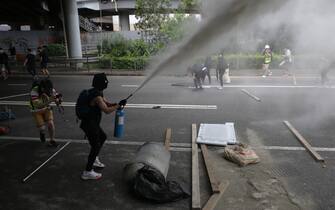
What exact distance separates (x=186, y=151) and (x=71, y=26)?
18.6m

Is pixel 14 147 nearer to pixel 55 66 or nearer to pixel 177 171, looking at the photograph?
pixel 177 171

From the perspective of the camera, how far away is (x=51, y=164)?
6488 millimetres

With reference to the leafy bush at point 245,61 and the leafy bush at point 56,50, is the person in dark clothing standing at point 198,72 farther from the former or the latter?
the leafy bush at point 56,50

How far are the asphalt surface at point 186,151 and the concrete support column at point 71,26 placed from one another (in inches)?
423

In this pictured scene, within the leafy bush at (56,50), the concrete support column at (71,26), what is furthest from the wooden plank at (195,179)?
the leafy bush at (56,50)

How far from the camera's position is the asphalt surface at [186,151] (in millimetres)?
5148

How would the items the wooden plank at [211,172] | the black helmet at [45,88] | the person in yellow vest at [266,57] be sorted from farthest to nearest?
the person in yellow vest at [266,57]
the black helmet at [45,88]
the wooden plank at [211,172]

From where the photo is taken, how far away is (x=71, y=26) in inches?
907

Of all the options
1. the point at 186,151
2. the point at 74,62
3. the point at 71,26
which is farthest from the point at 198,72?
the point at 71,26

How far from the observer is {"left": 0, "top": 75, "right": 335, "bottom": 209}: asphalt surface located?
5148 mm

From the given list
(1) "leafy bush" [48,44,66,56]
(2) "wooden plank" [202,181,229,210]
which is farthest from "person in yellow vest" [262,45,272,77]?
(1) "leafy bush" [48,44,66,56]

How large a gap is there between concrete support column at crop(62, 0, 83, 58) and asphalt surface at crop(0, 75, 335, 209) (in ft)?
35.3

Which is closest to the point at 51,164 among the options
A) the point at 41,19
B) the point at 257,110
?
the point at 257,110

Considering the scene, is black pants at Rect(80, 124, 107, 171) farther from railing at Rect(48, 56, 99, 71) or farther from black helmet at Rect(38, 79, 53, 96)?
railing at Rect(48, 56, 99, 71)
